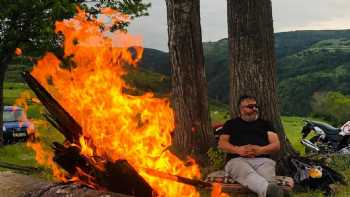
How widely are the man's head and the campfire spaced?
1.62 meters

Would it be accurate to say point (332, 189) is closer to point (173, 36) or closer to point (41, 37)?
point (173, 36)

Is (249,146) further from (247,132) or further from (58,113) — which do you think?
(58,113)

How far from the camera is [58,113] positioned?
6.04 meters

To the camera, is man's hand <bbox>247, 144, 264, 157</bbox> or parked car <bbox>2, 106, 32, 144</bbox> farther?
parked car <bbox>2, 106, 32, 144</bbox>

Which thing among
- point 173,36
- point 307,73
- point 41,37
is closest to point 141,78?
point 307,73

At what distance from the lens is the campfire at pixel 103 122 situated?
5.96 meters


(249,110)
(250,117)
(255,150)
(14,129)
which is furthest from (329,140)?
(14,129)

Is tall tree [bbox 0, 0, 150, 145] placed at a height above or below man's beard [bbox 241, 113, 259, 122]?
above

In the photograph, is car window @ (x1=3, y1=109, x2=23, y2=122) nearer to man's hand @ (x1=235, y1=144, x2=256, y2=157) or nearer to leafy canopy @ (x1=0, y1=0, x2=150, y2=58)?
leafy canopy @ (x1=0, y1=0, x2=150, y2=58)

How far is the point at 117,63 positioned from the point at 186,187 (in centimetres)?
190

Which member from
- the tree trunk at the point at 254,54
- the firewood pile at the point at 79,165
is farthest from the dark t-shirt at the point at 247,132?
the firewood pile at the point at 79,165

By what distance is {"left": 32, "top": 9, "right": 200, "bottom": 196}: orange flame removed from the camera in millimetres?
6285

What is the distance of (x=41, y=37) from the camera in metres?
20.7

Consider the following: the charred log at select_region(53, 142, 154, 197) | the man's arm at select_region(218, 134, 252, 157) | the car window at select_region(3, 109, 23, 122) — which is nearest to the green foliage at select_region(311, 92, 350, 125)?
the car window at select_region(3, 109, 23, 122)
